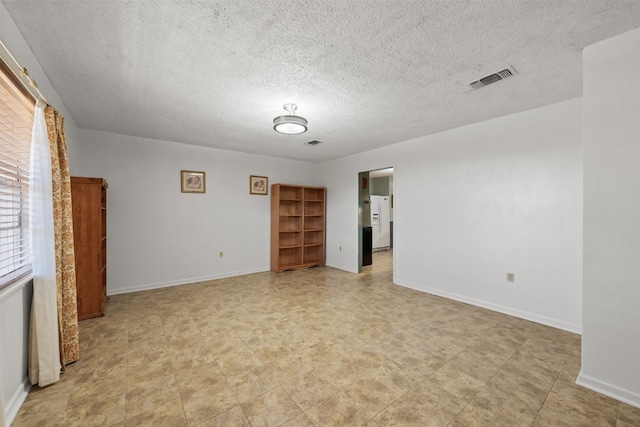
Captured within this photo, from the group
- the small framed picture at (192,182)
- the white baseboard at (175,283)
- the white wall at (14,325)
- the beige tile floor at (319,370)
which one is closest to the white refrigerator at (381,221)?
the white baseboard at (175,283)

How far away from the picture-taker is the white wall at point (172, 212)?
4055 mm

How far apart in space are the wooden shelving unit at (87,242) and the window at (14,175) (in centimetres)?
116

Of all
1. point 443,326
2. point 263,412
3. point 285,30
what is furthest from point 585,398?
point 285,30

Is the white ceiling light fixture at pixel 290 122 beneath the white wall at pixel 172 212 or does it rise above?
above

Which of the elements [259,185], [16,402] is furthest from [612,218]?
[259,185]

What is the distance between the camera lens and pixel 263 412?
1670mm

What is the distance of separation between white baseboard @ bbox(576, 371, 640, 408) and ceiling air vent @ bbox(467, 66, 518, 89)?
2.48m

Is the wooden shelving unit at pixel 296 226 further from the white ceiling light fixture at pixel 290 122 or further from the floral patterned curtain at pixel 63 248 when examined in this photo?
the floral patterned curtain at pixel 63 248

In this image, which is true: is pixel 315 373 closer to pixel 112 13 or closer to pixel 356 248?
pixel 112 13

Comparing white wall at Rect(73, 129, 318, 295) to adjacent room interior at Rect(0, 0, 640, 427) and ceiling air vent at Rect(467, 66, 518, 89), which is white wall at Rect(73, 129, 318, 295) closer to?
adjacent room interior at Rect(0, 0, 640, 427)

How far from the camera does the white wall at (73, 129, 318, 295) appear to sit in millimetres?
4055

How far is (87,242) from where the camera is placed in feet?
9.97

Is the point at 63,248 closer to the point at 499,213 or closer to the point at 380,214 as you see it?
the point at 499,213

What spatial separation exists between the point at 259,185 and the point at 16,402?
14.2 feet
